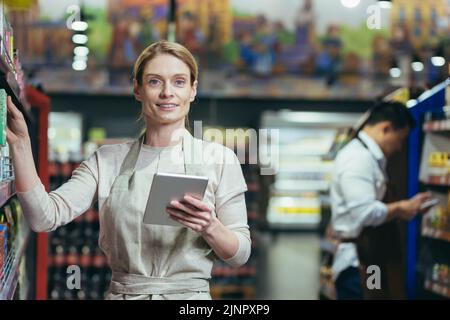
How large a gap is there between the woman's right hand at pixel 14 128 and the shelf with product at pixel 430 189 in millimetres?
3192

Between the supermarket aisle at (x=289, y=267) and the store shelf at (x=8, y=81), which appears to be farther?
the supermarket aisle at (x=289, y=267)

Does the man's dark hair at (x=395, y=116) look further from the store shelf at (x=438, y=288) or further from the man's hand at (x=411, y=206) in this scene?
the store shelf at (x=438, y=288)

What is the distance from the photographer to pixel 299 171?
613 inches

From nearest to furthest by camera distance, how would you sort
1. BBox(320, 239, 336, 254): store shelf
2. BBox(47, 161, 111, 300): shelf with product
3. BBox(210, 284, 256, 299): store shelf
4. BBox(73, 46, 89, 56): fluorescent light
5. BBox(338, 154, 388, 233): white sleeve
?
BBox(73, 46, 89, 56): fluorescent light, BBox(338, 154, 388, 233): white sleeve, BBox(320, 239, 336, 254): store shelf, BBox(47, 161, 111, 300): shelf with product, BBox(210, 284, 256, 299): store shelf

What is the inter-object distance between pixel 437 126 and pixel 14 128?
10.7 feet

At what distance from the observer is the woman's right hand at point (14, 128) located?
90.5 inches

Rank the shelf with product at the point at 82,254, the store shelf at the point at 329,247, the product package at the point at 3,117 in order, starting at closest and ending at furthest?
the product package at the point at 3,117 → the store shelf at the point at 329,247 → the shelf with product at the point at 82,254

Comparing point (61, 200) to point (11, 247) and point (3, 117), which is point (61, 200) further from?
point (11, 247)

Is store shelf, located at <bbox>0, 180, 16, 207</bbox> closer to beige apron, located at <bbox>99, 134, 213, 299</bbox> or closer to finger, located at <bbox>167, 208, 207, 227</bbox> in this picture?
beige apron, located at <bbox>99, 134, 213, 299</bbox>

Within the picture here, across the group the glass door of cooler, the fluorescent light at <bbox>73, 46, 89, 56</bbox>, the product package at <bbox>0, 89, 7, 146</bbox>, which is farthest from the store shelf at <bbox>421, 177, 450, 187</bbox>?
the glass door of cooler

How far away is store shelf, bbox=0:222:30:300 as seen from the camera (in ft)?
8.57

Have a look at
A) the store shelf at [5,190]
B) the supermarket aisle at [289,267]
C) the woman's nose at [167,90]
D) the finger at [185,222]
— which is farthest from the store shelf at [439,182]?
the store shelf at [5,190]

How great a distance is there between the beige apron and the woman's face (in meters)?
0.21
